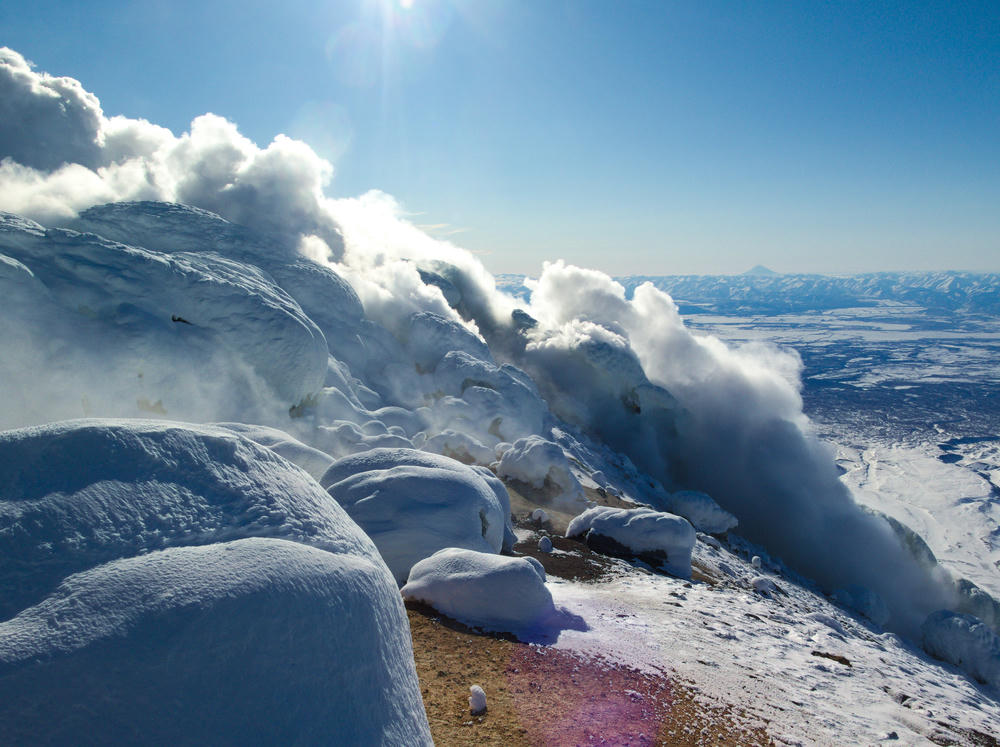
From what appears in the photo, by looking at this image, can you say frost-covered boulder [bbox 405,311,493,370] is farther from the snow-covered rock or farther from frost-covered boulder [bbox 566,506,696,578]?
frost-covered boulder [bbox 566,506,696,578]

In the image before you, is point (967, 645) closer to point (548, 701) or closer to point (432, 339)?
point (548, 701)

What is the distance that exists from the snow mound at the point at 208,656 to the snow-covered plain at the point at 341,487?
14mm

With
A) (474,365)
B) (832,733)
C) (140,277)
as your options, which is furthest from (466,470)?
(474,365)

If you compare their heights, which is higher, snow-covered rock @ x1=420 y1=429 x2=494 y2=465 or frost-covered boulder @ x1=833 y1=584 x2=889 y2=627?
snow-covered rock @ x1=420 y1=429 x2=494 y2=465

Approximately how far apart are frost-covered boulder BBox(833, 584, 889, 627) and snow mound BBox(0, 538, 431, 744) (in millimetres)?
24181

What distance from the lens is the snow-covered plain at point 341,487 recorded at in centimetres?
293

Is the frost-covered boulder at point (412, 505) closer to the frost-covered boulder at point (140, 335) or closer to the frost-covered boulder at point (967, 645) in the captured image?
the frost-covered boulder at point (140, 335)

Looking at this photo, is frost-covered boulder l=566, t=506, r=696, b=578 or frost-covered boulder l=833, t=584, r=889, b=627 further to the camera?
frost-covered boulder l=833, t=584, r=889, b=627

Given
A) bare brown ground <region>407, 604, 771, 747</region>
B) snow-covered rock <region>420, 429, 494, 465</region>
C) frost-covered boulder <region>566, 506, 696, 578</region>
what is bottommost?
frost-covered boulder <region>566, 506, 696, 578</region>

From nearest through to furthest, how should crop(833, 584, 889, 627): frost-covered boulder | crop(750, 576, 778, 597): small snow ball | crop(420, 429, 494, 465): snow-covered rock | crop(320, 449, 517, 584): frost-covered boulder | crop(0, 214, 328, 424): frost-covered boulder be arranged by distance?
crop(320, 449, 517, 584): frost-covered boulder, crop(0, 214, 328, 424): frost-covered boulder, crop(750, 576, 778, 597): small snow ball, crop(420, 429, 494, 465): snow-covered rock, crop(833, 584, 889, 627): frost-covered boulder

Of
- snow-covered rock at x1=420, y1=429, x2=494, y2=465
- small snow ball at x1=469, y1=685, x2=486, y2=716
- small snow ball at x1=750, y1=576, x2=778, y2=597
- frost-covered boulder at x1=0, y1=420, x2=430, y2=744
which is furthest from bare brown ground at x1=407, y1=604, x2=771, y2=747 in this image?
snow-covered rock at x1=420, y1=429, x2=494, y2=465

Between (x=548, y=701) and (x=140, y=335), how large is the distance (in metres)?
12.7

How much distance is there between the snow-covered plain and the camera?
2930 mm

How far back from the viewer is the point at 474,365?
25.3 m
